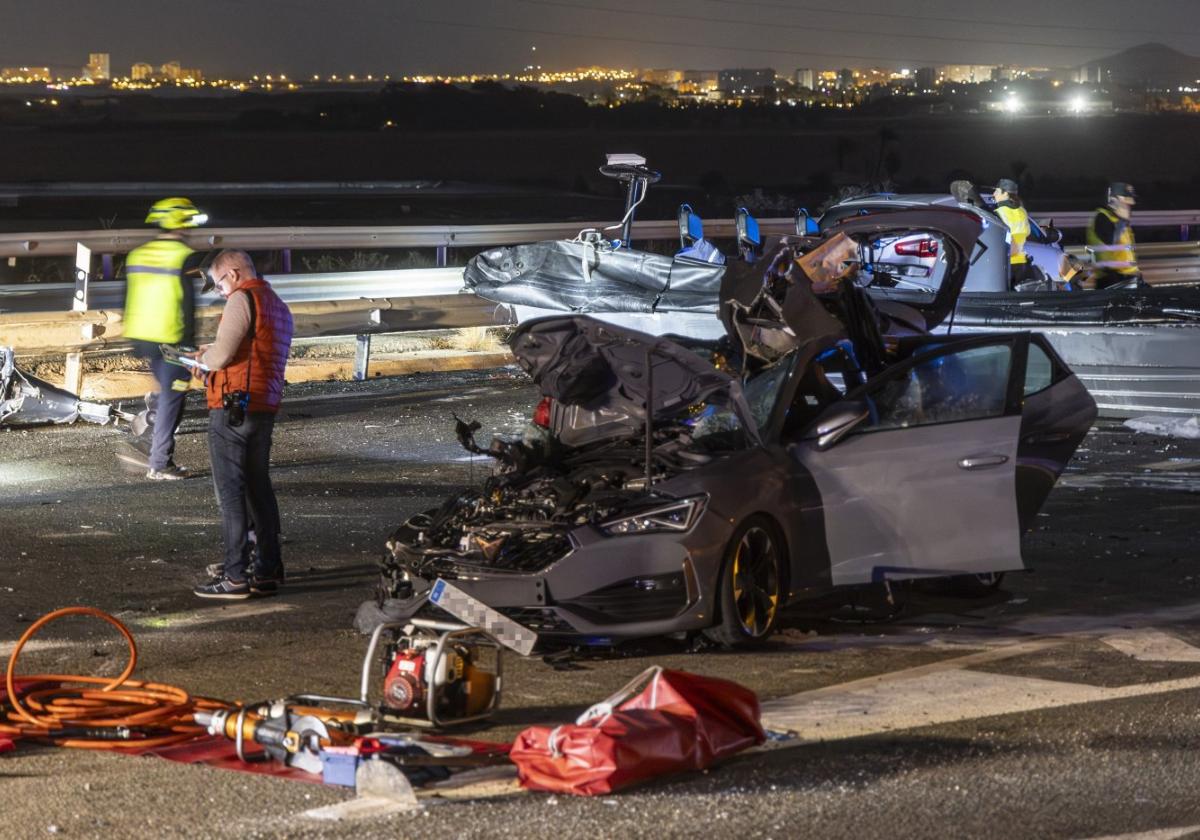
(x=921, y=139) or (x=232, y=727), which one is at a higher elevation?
(x=921, y=139)

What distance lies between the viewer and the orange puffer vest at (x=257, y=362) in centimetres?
955

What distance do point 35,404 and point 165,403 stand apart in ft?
9.06

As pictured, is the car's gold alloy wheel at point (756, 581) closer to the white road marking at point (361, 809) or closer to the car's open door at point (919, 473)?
the car's open door at point (919, 473)

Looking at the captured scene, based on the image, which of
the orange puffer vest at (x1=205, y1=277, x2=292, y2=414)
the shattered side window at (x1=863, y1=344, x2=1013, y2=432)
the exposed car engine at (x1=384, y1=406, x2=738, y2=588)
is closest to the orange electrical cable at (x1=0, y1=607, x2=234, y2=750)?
the exposed car engine at (x1=384, y1=406, x2=738, y2=588)

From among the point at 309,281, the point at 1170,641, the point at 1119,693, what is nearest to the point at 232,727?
the point at 1119,693

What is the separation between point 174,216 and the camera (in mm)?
13406

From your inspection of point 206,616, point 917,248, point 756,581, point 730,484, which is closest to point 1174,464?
point 917,248

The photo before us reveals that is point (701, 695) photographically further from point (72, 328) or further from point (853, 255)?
point (72, 328)

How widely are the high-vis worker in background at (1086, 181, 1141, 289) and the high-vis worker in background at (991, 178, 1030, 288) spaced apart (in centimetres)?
86

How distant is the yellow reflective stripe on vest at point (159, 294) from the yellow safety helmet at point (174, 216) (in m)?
0.15

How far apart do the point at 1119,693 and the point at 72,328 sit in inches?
462

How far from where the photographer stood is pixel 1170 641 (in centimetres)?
838

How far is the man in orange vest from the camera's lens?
9.48m

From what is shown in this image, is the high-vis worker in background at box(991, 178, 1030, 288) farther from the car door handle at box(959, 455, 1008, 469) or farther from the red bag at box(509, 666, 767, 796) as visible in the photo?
the red bag at box(509, 666, 767, 796)
